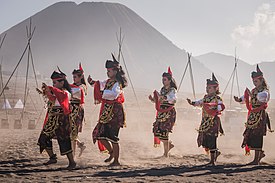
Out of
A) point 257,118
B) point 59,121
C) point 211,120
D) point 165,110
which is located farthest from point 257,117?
point 59,121

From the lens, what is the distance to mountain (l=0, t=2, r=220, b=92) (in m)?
105

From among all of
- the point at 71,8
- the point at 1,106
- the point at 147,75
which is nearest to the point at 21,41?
the point at 71,8

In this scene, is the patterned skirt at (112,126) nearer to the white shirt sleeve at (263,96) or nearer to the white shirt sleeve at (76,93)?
the white shirt sleeve at (76,93)

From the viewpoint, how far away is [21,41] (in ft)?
408

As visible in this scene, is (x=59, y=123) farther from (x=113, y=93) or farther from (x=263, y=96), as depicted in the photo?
(x=263, y=96)

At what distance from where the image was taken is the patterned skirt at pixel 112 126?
20.8 feet

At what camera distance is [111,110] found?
21.1 ft

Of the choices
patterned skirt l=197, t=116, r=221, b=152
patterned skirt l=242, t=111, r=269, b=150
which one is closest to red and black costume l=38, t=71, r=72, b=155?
patterned skirt l=197, t=116, r=221, b=152

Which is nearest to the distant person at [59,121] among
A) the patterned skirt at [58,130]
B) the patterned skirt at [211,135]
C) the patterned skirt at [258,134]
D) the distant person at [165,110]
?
the patterned skirt at [58,130]

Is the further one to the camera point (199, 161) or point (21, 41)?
point (21, 41)

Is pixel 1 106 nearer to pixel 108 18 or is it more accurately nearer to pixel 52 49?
pixel 52 49

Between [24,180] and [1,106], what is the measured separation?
66.4ft

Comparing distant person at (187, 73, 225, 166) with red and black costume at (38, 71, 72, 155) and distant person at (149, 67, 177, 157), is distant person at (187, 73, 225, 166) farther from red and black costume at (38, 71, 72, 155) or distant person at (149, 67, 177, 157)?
red and black costume at (38, 71, 72, 155)

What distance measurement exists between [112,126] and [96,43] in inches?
4788
